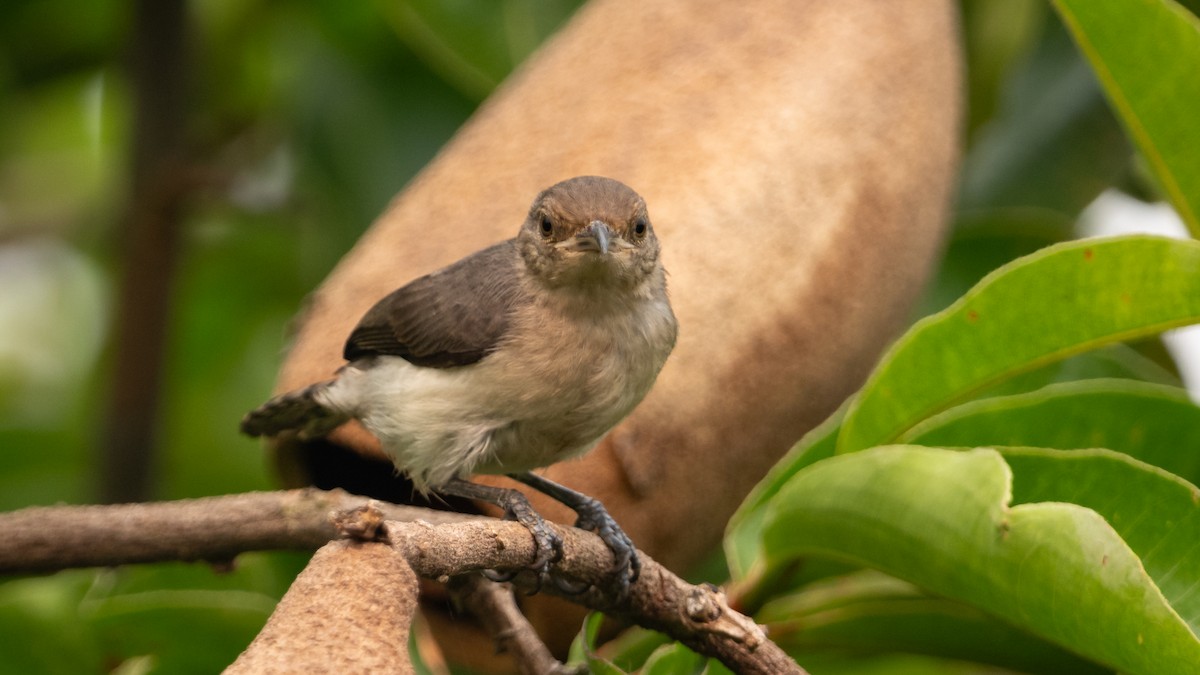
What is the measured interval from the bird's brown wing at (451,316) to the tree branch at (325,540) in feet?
1.54

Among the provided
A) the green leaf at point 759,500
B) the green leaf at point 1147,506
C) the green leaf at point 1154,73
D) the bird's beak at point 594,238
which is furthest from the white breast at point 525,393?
the green leaf at point 1154,73

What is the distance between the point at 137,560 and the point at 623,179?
1.12 m

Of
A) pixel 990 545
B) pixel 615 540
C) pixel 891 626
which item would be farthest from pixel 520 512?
pixel 990 545

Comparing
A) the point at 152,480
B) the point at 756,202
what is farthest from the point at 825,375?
the point at 152,480

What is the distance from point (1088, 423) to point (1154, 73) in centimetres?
63

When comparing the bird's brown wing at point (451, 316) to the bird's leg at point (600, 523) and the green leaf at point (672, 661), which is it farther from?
the green leaf at point (672, 661)

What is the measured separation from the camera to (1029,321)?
2242 millimetres

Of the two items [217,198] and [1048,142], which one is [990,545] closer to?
[1048,142]

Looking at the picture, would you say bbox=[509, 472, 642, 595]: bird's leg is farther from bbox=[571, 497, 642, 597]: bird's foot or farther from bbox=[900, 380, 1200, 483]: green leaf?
bbox=[900, 380, 1200, 483]: green leaf

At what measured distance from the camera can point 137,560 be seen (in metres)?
2.17

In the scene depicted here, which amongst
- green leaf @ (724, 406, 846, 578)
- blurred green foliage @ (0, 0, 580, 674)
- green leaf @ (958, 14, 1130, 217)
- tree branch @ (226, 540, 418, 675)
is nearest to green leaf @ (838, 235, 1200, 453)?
green leaf @ (724, 406, 846, 578)

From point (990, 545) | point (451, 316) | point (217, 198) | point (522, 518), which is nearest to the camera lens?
point (990, 545)

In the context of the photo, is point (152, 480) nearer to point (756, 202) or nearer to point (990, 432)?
point (756, 202)

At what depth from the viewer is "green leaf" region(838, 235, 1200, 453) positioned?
2.14m
